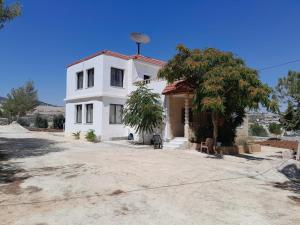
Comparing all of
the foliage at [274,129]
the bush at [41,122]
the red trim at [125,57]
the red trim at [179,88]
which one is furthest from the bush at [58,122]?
the foliage at [274,129]

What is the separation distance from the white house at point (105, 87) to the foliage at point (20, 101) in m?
22.2

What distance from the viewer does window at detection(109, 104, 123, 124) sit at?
23286 mm

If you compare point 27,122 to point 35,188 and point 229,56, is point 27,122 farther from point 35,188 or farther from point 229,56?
point 35,188

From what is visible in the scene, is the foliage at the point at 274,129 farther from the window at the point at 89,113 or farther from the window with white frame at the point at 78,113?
the window with white frame at the point at 78,113

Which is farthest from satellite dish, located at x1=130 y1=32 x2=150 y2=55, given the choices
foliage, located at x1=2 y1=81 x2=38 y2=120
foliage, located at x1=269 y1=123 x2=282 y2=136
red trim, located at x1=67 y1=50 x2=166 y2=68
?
foliage, located at x1=2 y1=81 x2=38 y2=120

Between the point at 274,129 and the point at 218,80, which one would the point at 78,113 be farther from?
the point at 274,129

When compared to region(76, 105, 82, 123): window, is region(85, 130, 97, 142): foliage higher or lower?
lower

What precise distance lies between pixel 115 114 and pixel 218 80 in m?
11.1

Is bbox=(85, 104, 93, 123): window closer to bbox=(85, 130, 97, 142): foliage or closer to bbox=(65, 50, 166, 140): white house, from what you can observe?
bbox=(65, 50, 166, 140): white house

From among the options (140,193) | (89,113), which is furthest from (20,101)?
(140,193)

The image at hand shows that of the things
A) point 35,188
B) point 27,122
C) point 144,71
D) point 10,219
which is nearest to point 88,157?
point 35,188

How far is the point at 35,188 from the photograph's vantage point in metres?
7.95

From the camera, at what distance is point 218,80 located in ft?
48.5

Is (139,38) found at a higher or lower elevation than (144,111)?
higher
